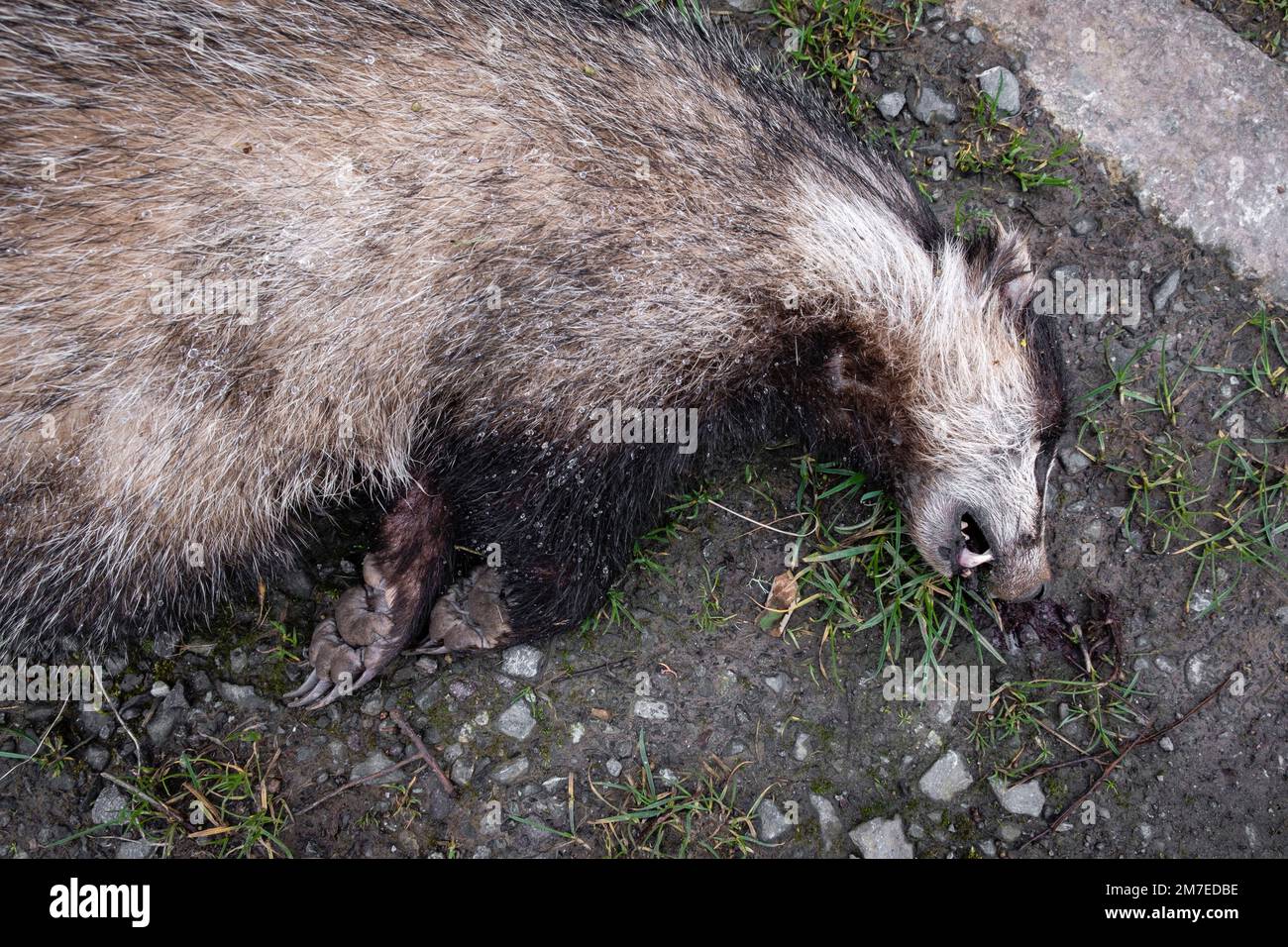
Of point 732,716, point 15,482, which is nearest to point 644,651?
point 732,716

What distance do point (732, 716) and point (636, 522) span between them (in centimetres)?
99

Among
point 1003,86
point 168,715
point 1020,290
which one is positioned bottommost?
point 168,715

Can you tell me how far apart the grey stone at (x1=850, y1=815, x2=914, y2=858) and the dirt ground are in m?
0.01

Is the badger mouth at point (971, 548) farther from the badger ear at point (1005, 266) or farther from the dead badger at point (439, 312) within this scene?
the badger ear at point (1005, 266)

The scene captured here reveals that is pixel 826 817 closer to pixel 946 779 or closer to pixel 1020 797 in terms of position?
pixel 946 779

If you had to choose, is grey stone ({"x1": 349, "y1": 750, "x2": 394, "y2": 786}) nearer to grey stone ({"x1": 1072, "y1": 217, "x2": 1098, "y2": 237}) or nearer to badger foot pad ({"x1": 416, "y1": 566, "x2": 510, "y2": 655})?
badger foot pad ({"x1": 416, "y1": 566, "x2": 510, "y2": 655})

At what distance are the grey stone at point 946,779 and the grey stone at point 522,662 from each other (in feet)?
5.92

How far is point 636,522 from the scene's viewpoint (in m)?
3.68

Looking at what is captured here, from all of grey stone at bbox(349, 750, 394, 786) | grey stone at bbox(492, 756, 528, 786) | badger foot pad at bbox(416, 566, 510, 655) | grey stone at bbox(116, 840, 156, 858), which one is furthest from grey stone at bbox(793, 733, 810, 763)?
grey stone at bbox(116, 840, 156, 858)

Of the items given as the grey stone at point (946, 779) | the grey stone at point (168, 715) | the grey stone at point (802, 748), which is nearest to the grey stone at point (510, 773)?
the grey stone at point (802, 748)

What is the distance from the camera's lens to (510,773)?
3.72 metres

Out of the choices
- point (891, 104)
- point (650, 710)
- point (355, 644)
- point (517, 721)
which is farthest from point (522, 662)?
point (891, 104)

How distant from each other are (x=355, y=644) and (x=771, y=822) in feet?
6.52

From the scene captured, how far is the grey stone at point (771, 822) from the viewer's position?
374 centimetres
